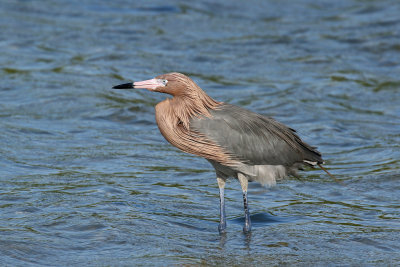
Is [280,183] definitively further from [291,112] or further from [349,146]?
[291,112]

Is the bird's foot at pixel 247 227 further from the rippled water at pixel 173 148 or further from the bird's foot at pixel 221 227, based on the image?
the bird's foot at pixel 221 227

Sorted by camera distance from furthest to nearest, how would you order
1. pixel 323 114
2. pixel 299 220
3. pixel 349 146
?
pixel 323 114 → pixel 349 146 → pixel 299 220

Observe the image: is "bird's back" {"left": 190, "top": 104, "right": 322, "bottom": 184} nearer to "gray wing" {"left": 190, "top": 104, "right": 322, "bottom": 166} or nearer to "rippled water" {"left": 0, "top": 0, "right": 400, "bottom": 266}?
"gray wing" {"left": 190, "top": 104, "right": 322, "bottom": 166}

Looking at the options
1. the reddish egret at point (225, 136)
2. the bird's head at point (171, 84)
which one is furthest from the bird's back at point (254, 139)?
the bird's head at point (171, 84)

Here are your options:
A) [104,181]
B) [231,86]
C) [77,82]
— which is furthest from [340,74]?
[104,181]

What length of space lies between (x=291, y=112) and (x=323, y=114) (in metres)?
0.52

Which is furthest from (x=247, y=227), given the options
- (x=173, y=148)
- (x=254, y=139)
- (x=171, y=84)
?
(x=173, y=148)

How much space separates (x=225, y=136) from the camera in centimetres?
759

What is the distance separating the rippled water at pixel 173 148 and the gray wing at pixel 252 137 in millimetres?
669

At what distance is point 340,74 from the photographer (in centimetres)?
1463

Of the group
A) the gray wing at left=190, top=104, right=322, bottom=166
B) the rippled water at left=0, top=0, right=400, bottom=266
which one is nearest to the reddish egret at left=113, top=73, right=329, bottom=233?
the gray wing at left=190, top=104, right=322, bottom=166

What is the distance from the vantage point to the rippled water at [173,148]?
7125mm

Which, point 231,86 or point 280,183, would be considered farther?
point 231,86

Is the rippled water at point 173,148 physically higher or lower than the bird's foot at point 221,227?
higher
